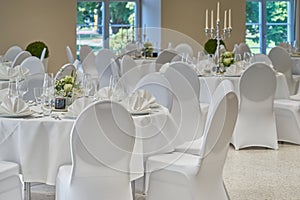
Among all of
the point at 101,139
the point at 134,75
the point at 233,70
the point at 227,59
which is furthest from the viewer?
the point at 134,75

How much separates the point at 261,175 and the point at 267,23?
9.62m

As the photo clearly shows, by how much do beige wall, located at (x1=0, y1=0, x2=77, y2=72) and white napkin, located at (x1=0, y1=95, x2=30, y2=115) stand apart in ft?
23.2

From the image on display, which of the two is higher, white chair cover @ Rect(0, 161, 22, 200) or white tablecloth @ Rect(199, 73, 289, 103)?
white tablecloth @ Rect(199, 73, 289, 103)

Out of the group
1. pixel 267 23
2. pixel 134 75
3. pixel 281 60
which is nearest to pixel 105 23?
pixel 267 23

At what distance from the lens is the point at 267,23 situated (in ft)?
47.1

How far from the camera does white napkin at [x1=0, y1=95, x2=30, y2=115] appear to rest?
150 inches

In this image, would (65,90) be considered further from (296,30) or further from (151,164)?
(296,30)

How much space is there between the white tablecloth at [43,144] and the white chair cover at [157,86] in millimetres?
1301

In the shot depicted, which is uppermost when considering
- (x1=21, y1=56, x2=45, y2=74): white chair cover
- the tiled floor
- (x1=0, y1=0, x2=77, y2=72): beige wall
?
(x1=0, y1=0, x2=77, y2=72): beige wall

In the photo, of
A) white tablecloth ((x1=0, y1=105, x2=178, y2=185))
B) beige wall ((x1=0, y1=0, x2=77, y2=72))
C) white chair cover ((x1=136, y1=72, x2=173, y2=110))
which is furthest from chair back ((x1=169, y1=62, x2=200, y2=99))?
beige wall ((x1=0, y1=0, x2=77, y2=72))

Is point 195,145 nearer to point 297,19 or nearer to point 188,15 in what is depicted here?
point 188,15

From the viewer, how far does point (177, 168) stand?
3.78 meters

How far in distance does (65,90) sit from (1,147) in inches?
23.7

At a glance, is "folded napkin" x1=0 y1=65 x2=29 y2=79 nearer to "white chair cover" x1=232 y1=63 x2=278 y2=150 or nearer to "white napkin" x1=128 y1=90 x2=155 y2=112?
"white chair cover" x1=232 y1=63 x2=278 y2=150
